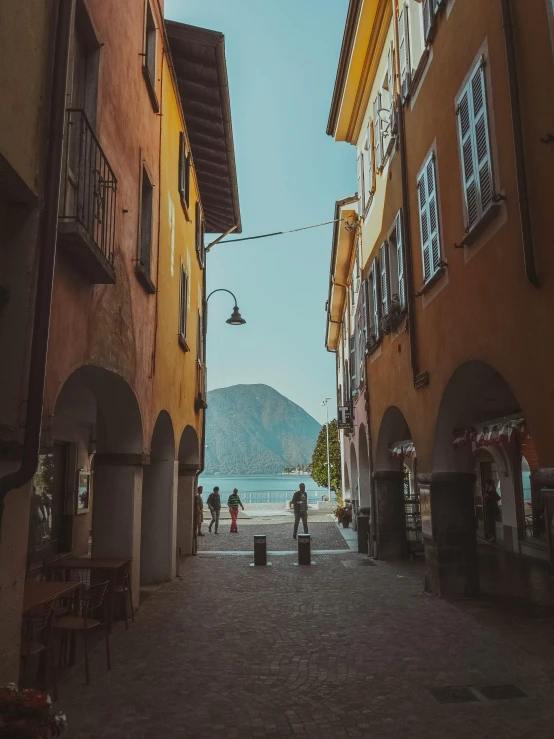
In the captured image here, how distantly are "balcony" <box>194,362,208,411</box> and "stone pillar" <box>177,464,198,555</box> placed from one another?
182cm

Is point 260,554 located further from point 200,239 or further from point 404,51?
point 404,51

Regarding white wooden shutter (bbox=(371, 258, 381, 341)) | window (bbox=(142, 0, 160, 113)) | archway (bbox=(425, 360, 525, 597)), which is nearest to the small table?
archway (bbox=(425, 360, 525, 597))

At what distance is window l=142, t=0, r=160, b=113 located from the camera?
1005 centimetres

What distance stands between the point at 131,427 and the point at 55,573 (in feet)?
7.75

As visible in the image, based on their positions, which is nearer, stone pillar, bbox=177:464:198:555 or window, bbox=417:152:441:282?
window, bbox=417:152:441:282

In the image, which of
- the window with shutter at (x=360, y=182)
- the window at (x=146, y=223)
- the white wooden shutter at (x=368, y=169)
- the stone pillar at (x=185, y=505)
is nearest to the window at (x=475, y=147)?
the window at (x=146, y=223)

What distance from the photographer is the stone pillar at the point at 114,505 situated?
9.86 m

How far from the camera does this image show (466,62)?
8117 millimetres

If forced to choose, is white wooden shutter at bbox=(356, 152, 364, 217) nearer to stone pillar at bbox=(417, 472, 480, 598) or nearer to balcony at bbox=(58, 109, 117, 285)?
stone pillar at bbox=(417, 472, 480, 598)

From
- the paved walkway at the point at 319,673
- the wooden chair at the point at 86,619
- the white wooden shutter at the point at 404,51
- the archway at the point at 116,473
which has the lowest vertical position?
the paved walkway at the point at 319,673

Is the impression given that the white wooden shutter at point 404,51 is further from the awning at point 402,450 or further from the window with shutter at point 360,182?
the awning at point 402,450

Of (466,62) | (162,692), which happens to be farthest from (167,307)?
(162,692)

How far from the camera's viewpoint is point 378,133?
14422 mm

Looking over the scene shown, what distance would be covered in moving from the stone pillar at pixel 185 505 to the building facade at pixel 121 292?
5 cm
